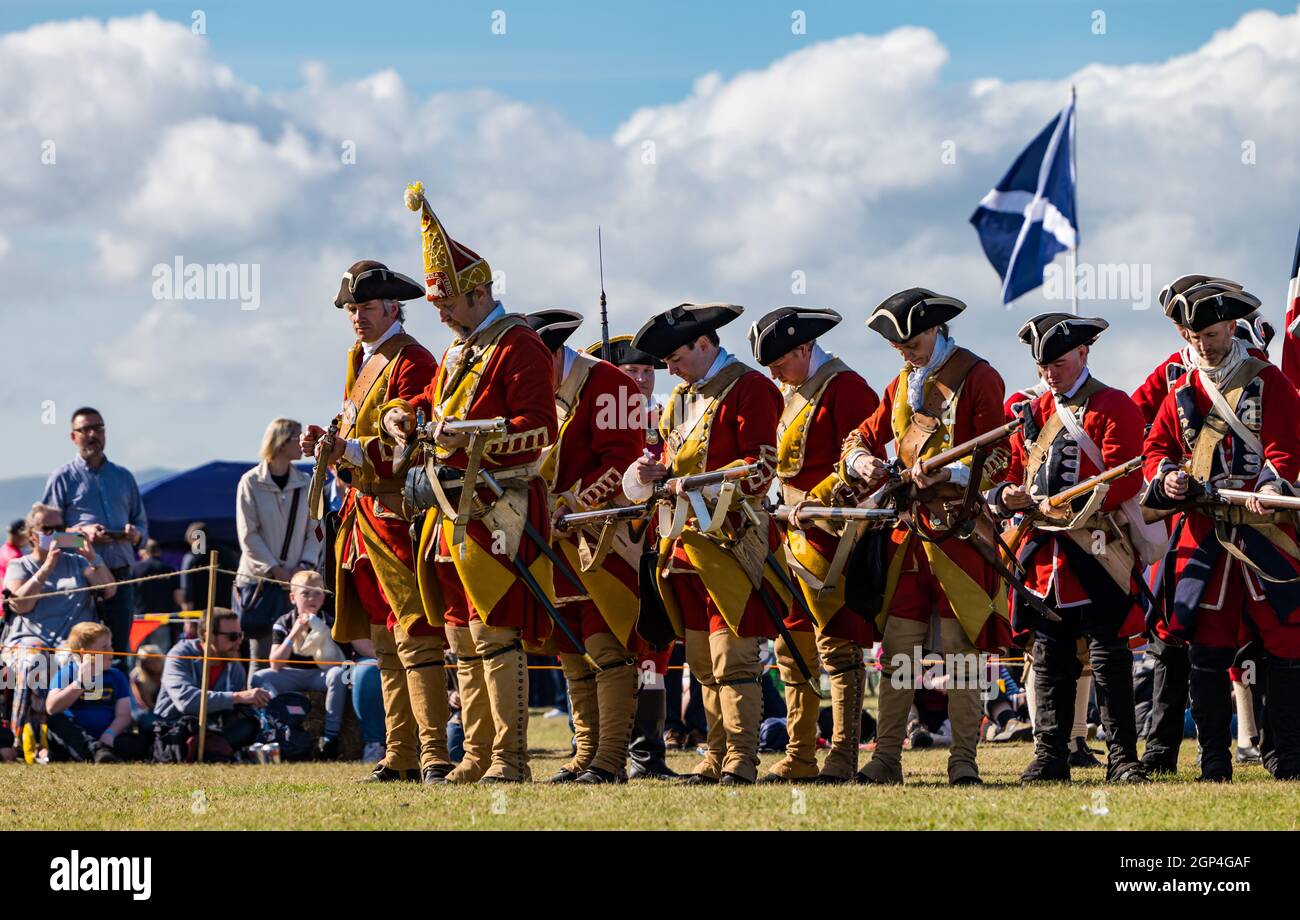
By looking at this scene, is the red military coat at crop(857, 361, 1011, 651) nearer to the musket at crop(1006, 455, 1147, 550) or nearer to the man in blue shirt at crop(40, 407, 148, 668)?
the musket at crop(1006, 455, 1147, 550)

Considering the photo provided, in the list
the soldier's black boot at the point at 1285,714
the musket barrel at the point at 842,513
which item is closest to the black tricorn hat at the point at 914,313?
the musket barrel at the point at 842,513

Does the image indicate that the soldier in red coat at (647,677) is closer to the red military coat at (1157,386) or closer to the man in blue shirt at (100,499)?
the red military coat at (1157,386)

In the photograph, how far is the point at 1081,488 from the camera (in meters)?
9.15

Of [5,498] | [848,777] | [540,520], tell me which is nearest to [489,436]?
[540,520]

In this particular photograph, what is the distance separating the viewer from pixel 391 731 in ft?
32.1

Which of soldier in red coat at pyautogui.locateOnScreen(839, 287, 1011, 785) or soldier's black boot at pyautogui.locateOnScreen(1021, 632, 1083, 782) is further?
soldier's black boot at pyautogui.locateOnScreen(1021, 632, 1083, 782)

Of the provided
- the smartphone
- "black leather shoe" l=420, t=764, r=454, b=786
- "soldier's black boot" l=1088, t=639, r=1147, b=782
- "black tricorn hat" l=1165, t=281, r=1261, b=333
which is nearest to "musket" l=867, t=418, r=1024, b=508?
"black tricorn hat" l=1165, t=281, r=1261, b=333

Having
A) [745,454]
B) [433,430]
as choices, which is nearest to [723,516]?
[745,454]

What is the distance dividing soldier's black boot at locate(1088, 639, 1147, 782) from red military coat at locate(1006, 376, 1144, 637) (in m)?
0.12

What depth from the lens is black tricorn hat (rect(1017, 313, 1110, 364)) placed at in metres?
9.22

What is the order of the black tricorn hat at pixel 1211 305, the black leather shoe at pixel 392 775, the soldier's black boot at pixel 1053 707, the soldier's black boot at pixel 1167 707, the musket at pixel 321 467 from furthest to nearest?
the black leather shoe at pixel 392 775, the soldier's black boot at pixel 1167 707, the musket at pixel 321 467, the soldier's black boot at pixel 1053 707, the black tricorn hat at pixel 1211 305

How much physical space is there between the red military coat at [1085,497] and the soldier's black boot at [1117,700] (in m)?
0.12

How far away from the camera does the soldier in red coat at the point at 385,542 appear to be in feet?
31.1
